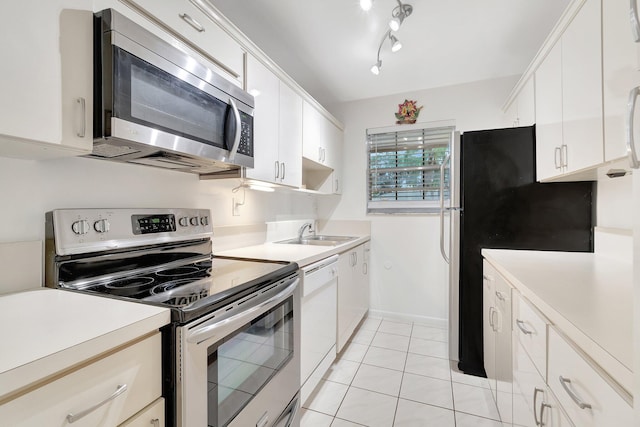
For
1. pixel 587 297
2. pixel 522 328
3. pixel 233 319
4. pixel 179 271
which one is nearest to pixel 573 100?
pixel 587 297

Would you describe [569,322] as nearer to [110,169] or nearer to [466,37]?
[110,169]

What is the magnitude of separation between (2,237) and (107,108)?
560 millimetres

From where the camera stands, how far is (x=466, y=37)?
2115mm

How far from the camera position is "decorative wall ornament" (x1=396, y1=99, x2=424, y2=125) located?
3086mm

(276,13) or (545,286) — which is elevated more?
(276,13)

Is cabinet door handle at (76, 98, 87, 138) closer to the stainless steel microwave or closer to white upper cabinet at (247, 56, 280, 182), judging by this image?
the stainless steel microwave

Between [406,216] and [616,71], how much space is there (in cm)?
213

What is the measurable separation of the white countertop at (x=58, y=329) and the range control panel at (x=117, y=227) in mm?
206

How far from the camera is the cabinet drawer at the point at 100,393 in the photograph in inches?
20.6

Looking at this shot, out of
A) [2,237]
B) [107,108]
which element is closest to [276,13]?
[107,108]

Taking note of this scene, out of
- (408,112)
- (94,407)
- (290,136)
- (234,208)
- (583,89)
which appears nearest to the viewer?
(94,407)

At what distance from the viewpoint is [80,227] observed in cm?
109

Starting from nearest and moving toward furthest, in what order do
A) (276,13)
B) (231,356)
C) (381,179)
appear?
(231,356), (276,13), (381,179)

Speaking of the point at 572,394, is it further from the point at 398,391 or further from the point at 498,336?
the point at 398,391
